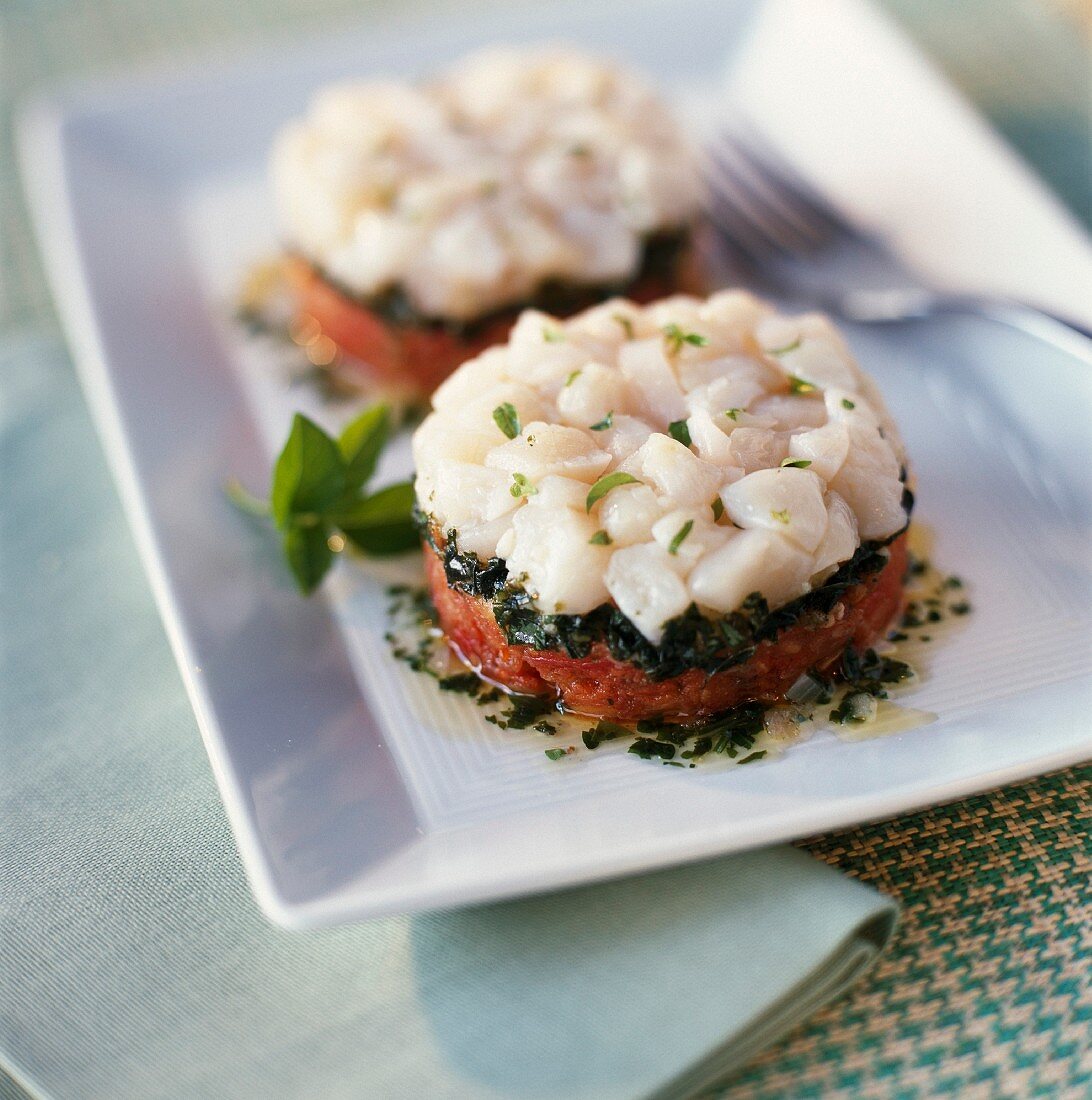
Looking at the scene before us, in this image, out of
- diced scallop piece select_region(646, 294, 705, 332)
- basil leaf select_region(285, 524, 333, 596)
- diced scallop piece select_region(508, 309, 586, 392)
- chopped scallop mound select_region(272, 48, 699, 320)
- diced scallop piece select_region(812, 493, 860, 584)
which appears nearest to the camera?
diced scallop piece select_region(812, 493, 860, 584)

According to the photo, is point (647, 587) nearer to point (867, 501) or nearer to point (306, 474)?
point (867, 501)

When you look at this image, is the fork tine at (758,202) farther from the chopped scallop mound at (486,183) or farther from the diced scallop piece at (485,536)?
the diced scallop piece at (485,536)

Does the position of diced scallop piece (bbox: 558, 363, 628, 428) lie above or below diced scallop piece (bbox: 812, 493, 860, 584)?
above

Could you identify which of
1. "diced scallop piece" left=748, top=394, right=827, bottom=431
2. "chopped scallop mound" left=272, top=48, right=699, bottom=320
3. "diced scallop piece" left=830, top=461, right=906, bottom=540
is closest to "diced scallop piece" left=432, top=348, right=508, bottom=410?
"diced scallop piece" left=748, top=394, right=827, bottom=431

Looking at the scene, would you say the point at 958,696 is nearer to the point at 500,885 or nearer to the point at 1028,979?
the point at 1028,979

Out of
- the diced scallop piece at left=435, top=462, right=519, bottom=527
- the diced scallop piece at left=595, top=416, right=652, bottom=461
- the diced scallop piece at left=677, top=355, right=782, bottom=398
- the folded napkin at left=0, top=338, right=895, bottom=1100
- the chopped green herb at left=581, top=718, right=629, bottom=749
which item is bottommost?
the folded napkin at left=0, top=338, right=895, bottom=1100

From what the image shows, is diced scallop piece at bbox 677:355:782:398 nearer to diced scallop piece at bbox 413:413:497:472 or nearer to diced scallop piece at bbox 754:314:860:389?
diced scallop piece at bbox 754:314:860:389

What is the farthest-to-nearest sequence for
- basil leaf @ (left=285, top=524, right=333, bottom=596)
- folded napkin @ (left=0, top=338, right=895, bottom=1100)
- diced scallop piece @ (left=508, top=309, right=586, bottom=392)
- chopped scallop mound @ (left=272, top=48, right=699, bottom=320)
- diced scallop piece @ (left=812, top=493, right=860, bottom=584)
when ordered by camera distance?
1. chopped scallop mound @ (left=272, top=48, right=699, bottom=320)
2. basil leaf @ (left=285, top=524, right=333, bottom=596)
3. diced scallop piece @ (left=508, top=309, right=586, bottom=392)
4. diced scallop piece @ (left=812, top=493, right=860, bottom=584)
5. folded napkin @ (left=0, top=338, right=895, bottom=1100)
